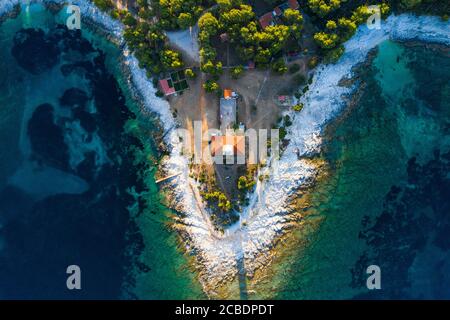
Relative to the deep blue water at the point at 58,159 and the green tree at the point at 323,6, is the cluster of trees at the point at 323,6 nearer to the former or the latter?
the green tree at the point at 323,6

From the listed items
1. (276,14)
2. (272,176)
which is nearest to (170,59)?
(276,14)

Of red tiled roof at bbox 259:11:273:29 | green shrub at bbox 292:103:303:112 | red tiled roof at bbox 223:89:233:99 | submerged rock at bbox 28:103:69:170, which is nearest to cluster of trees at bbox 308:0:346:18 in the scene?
red tiled roof at bbox 259:11:273:29

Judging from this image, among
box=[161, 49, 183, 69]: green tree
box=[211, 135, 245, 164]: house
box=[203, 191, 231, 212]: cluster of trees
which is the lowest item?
box=[203, 191, 231, 212]: cluster of trees

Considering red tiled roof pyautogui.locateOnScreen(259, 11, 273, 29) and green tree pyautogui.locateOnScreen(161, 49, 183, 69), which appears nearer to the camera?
red tiled roof pyautogui.locateOnScreen(259, 11, 273, 29)

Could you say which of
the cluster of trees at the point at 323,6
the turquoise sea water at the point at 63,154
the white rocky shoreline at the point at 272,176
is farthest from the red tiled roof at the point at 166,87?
the cluster of trees at the point at 323,6

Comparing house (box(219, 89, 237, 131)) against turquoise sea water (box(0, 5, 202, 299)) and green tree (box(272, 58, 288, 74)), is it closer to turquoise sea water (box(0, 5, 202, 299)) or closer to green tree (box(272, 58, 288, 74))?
green tree (box(272, 58, 288, 74))

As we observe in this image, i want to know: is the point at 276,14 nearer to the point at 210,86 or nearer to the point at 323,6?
the point at 323,6
